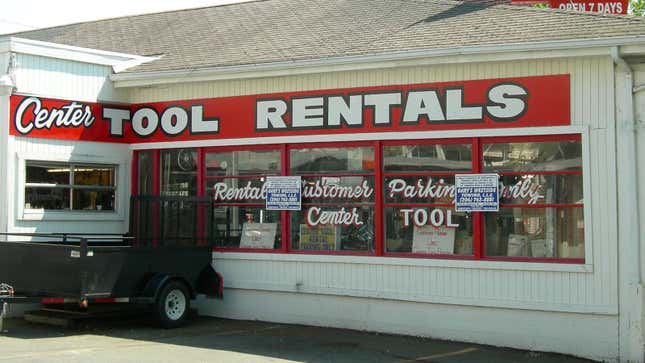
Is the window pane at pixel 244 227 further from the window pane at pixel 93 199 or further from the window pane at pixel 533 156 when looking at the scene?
the window pane at pixel 533 156

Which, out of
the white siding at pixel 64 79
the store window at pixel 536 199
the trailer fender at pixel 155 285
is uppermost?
the white siding at pixel 64 79

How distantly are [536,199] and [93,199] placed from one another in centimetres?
775

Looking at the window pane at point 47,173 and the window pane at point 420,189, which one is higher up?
the window pane at point 47,173

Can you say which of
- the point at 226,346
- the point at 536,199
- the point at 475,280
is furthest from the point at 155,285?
the point at 536,199

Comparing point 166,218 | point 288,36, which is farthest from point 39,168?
point 288,36

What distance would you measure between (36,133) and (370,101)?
565 cm

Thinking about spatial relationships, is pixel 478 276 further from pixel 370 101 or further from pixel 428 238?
pixel 370 101

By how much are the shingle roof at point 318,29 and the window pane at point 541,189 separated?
6.32 feet

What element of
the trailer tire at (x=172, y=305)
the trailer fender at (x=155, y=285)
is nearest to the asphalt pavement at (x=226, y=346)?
the trailer tire at (x=172, y=305)

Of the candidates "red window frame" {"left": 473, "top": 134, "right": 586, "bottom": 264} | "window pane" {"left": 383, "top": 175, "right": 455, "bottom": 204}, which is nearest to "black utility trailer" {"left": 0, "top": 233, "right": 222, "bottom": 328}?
"window pane" {"left": 383, "top": 175, "right": 455, "bottom": 204}

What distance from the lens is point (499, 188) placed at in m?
11.6

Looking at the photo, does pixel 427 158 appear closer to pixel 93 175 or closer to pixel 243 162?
pixel 243 162

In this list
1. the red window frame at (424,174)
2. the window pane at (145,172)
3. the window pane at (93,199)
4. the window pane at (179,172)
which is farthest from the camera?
the window pane at (145,172)

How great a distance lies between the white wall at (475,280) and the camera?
1075 centimetres
